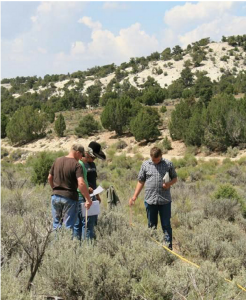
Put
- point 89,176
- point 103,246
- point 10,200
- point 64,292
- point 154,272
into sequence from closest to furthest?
1. point 64,292
2. point 154,272
3. point 103,246
4. point 89,176
5. point 10,200

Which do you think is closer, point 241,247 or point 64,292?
point 64,292

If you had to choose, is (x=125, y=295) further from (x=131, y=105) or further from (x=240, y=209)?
(x=131, y=105)

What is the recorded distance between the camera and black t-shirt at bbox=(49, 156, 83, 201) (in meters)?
4.55

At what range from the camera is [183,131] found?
2575 cm

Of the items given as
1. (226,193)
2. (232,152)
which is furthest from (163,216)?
(232,152)

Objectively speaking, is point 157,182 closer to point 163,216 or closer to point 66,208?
point 163,216

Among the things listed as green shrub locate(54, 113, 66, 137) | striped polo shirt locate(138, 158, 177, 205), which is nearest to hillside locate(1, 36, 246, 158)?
green shrub locate(54, 113, 66, 137)

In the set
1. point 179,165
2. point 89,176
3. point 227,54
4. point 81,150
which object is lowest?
point 179,165

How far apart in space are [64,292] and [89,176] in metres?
2.39

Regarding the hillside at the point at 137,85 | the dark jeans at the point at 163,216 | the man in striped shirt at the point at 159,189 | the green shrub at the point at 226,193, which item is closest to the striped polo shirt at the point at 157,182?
the man in striped shirt at the point at 159,189

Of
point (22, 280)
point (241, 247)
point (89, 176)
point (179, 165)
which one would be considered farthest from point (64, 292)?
point (179, 165)

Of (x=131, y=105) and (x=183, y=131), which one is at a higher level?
(x=131, y=105)

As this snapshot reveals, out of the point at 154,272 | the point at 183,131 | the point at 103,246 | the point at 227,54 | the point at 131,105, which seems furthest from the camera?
the point at 227,54

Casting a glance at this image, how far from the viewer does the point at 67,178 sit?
4.58 m
